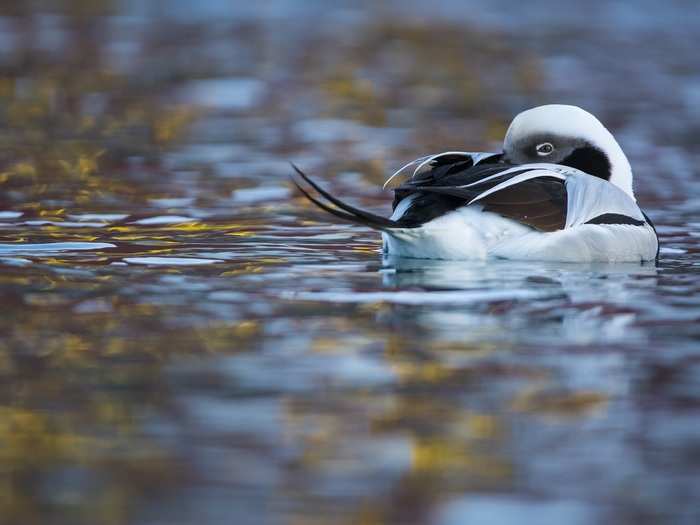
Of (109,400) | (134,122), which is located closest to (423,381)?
(109,400)

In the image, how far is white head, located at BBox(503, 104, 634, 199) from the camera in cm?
690

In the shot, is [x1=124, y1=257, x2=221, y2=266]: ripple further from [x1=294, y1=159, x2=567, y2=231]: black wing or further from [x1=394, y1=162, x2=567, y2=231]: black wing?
[x1=394, y1=162, x2=567, y2=231]: black wing

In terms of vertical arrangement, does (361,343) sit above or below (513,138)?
below

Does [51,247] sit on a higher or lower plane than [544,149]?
lower

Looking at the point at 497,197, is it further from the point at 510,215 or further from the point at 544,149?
the point at 544,149

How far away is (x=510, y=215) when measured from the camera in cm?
618

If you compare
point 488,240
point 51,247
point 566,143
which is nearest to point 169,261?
point 51,247

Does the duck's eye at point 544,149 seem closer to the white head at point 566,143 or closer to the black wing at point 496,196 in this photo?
the white head at point 566,143

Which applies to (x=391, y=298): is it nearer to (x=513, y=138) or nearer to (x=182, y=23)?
(x=513, y=138)

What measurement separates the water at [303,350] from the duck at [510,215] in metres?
0.08

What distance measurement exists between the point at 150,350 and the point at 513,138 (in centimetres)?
259

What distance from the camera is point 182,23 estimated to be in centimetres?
2003

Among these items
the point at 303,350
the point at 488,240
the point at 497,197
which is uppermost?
the point at 497,197

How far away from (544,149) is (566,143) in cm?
10
